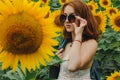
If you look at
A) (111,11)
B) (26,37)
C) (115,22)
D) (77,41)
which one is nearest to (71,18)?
(77,41)

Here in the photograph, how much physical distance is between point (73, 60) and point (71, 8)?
336 mm

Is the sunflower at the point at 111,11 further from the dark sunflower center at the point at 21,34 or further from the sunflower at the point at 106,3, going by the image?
the dark sunflower center at the point at 21,34

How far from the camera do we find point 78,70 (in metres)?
3.48

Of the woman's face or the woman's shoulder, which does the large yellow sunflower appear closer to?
the woman's face

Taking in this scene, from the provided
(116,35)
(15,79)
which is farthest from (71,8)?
(116,35)

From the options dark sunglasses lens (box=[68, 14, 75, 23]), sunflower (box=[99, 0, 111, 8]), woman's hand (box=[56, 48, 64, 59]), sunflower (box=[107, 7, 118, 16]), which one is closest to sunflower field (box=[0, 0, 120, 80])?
dark sunglasses lens (box=[68, 14, 75, 23])

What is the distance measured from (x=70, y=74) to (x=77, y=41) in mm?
283

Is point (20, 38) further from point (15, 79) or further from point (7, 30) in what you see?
point (15, 79)

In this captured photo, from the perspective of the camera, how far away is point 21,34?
219 cm

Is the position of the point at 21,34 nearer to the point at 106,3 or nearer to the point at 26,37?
the point at 26,37

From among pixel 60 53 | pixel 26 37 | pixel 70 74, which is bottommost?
pixel 70 74

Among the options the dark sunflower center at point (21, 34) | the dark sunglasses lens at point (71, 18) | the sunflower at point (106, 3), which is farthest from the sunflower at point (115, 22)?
the dark sunflower center at point (21, 34)

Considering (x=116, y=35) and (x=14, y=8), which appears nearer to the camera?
(x=14, y=8)

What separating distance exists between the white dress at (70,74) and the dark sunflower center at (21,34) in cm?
119
